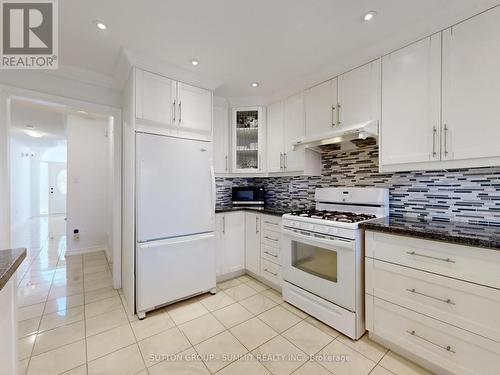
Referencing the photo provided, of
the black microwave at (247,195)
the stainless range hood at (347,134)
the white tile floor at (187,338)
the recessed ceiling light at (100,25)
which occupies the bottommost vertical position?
the white tile floor at (187,338)

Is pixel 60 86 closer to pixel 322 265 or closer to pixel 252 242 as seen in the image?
pixel 252 242

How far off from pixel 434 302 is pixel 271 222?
151 centimetres

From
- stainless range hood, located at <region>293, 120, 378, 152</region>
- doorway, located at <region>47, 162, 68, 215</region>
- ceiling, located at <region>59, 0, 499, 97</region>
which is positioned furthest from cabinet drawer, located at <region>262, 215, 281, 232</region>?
doorway, located at <region>47, 162, 68, 215</region>

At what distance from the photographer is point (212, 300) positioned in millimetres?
2367

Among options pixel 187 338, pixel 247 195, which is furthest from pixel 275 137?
pixel 187 338

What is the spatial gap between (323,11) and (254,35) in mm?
531

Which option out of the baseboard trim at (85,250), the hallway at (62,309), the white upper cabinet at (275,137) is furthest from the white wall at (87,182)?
the white upper cabinet at (275,137)

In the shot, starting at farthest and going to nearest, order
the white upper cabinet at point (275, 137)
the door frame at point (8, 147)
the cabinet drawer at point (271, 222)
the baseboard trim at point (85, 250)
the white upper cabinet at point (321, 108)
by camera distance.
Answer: the baseboard trim at point (85, 250)
the white upper cabinet at point (275, 137)
the cabinet drawer at point (271, 222)
the white upper cabinet at point (321, 108)
the door frame at point (8, 147)

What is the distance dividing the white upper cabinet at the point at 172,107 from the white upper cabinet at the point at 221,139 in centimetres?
55

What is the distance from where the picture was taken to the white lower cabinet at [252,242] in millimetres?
2736

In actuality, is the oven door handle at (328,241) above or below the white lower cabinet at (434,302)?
above

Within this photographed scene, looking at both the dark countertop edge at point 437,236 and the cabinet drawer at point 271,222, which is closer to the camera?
the dark countertop edge at point 437,236

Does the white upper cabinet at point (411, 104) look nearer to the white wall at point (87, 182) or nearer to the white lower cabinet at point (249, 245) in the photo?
the white lower cabinet at point (249, 245)

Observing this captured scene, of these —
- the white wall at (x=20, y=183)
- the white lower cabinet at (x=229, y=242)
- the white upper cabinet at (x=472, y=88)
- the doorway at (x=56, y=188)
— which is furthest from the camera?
the doorway at (x=56, y=188)
